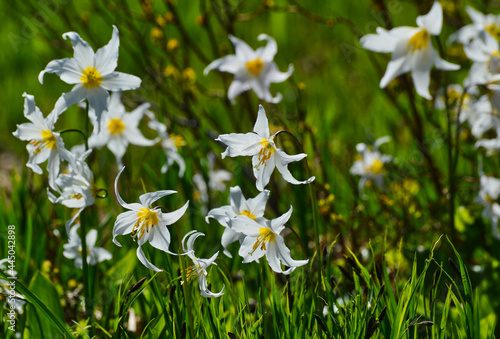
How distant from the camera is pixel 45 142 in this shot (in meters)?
1.84

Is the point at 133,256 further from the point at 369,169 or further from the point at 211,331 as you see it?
the point at 369,169

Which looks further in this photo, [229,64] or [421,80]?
[229,64]

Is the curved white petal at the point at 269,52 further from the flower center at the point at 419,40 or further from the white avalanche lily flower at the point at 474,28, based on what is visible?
the white avalanche lily flower at the point at 474,28

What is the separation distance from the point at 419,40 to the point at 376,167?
89 cm

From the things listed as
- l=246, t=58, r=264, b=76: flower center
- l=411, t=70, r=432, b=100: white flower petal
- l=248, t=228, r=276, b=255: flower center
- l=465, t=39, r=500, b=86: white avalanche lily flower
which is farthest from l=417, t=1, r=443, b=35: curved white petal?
l=248, t=228, r=276, b=255: flower center

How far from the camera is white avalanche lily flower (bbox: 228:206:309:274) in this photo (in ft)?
5.12

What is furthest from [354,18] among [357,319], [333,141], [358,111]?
[357,319]

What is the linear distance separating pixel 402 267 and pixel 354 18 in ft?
11.9

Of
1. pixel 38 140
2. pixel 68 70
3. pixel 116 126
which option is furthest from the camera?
pixel 116 126

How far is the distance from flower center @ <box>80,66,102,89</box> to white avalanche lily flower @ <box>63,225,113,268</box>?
1.98ft

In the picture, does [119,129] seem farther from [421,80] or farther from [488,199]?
[488,199]

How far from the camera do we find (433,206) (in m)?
2.90

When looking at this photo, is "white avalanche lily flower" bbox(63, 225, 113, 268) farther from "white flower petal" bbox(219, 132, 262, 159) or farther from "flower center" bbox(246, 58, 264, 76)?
"flower center" bbox(246, 58, 264, 76)

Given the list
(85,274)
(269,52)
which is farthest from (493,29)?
(85,274)
